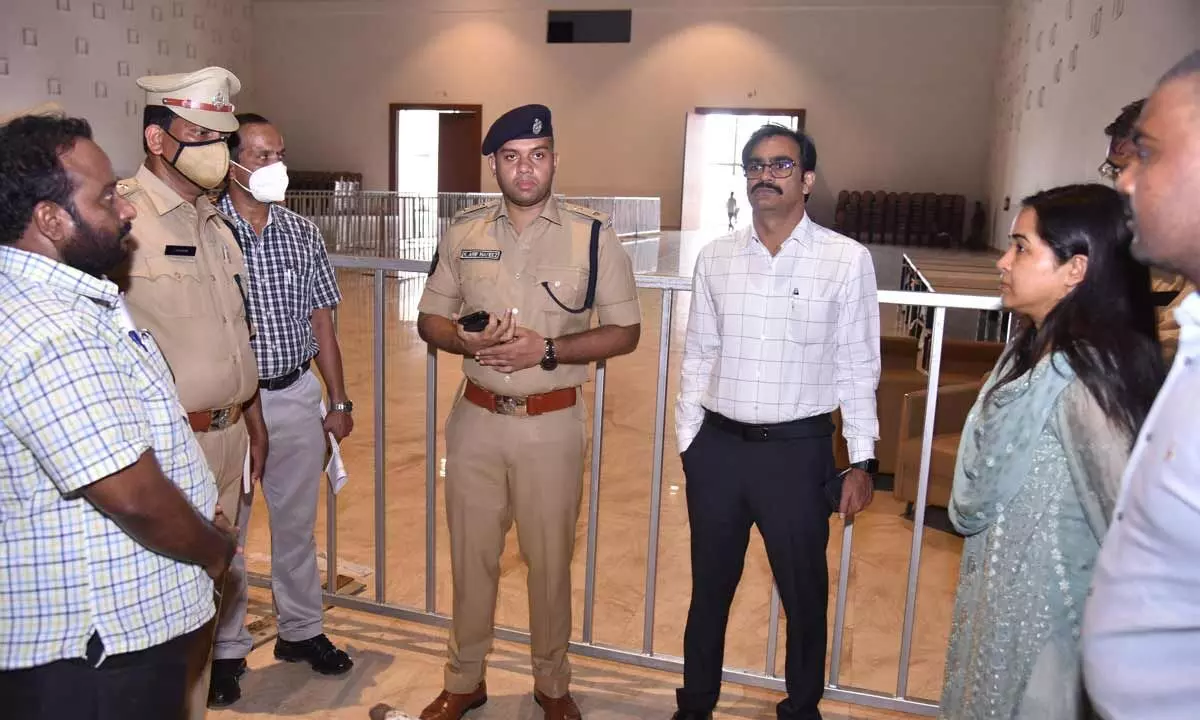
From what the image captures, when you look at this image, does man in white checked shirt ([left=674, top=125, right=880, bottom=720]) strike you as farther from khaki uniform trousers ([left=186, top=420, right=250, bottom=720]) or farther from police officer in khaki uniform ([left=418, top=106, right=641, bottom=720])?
khaki uniform trousers ([left=186, top=420, right=250, bottom=720])

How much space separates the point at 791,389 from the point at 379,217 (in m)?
13.0

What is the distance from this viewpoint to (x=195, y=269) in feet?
7.34

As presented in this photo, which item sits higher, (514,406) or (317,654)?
(514,406)

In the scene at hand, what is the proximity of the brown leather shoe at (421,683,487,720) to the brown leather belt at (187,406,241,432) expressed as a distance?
39.2 inches

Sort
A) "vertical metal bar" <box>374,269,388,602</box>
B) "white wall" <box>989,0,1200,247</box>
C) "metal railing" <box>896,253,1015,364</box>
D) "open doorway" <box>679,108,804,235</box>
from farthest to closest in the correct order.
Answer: "open doorway" <box>679,108,804,235</box> < "white wall" <box>989,0,1200,247</box> < "metal railing" <box>896,253,1015,364</box> < "vertical metal bar" <box>374,269,388,602</box>

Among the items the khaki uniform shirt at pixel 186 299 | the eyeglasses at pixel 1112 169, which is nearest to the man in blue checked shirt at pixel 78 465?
the khaki uniform shirt at pixel 186 299

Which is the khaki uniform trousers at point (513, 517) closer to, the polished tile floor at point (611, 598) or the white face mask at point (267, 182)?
the polished tile floor at point (611, 598)

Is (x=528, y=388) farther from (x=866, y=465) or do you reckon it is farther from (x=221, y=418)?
(x=866, y=465)

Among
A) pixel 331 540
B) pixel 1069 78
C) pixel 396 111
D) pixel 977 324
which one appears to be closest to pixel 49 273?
pixel 331 540

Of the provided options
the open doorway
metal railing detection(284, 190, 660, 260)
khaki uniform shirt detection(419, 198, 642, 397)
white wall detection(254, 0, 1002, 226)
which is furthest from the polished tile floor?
white wall detection(254, 0, 1002, 226)

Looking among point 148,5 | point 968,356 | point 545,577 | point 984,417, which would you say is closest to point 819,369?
point 984,417

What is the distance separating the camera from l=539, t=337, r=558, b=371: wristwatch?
234 centimetres

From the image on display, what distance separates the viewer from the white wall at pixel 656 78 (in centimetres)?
1781

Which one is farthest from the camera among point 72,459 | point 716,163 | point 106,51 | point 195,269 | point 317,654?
point 716,163
